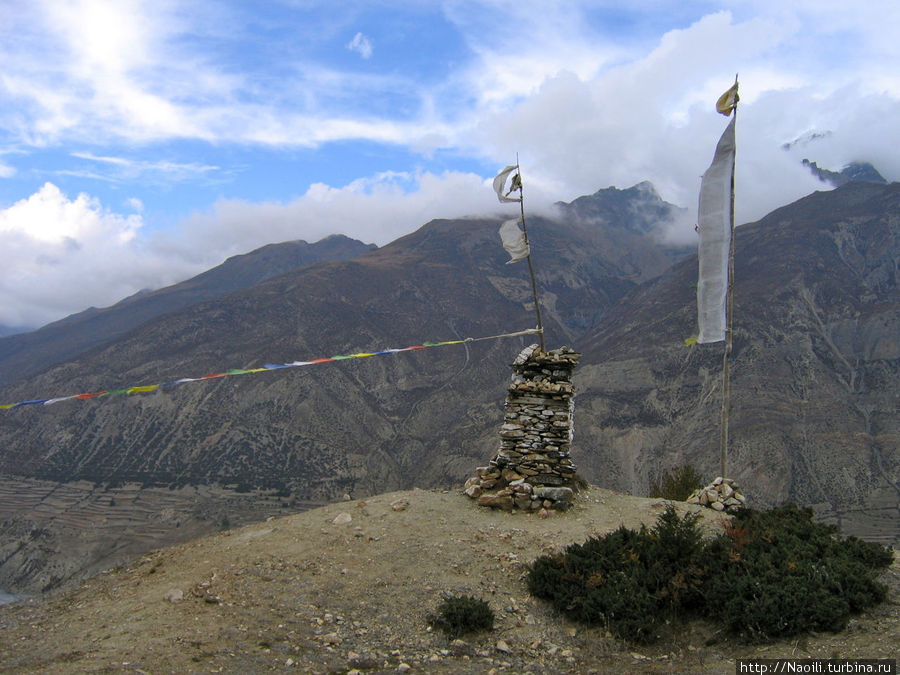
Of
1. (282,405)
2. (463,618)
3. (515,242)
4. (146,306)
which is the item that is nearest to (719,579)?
(463,618)

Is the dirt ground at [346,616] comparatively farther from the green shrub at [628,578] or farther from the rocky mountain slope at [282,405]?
the rocky mountain slope at [282,405]

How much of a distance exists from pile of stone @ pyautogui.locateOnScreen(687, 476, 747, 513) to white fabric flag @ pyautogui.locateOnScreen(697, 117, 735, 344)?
280 centimetres

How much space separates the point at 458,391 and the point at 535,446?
5182 cm


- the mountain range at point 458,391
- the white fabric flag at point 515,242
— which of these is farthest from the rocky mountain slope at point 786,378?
the white fabric flag at point 515,242

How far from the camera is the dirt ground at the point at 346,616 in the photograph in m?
6.20

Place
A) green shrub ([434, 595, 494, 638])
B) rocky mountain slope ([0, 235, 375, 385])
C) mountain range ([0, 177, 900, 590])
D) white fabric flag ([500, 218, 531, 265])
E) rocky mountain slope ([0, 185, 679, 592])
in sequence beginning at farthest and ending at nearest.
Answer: rocky mountain slope ([0, 235, 375, 385]) < rocky mountain slope ([0, 185, 679, 592]) < mountain range ([0, 177, 900, 590]) < white fabric flag ([500, 218, 531, 265]) < green shrub ([434, 595, 494, 638])

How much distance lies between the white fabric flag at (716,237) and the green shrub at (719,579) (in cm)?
431

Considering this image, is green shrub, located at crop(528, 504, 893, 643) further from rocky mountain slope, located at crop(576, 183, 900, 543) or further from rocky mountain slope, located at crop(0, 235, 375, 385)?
rocky mountain slope, located at crop(0, 235, 375, 385)

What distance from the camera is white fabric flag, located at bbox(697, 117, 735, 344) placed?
469 inches

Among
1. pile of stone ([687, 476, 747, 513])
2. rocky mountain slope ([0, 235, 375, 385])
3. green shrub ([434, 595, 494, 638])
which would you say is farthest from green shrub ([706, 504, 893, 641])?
rocky mountain slope ([0, 235, 375, 385])

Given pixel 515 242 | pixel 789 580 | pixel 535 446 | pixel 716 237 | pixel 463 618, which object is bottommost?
pixel 463 618

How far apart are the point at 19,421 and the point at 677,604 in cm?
6487

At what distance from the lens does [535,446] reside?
1168 cm

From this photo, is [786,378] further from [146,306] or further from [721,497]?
[146,306]
